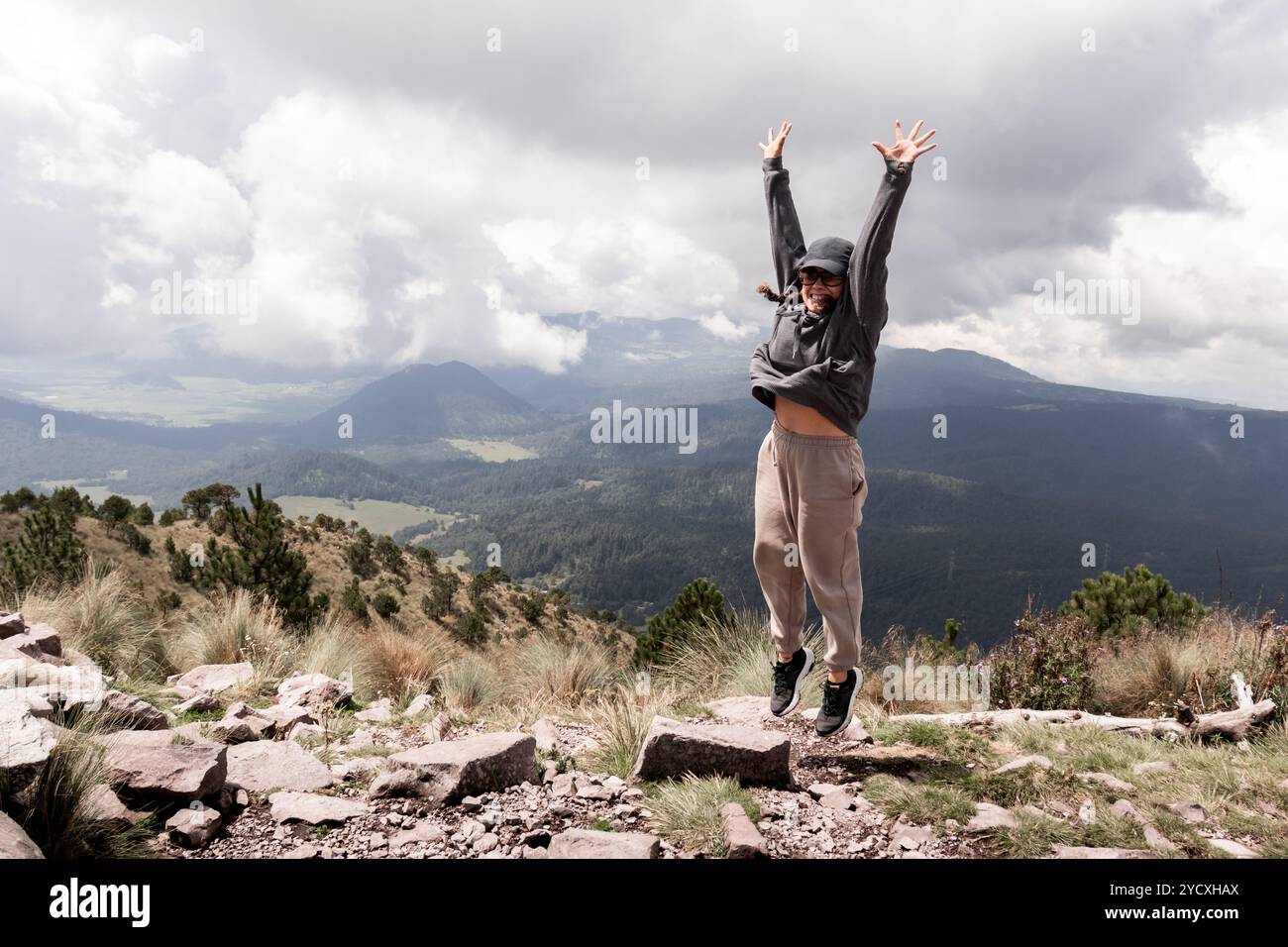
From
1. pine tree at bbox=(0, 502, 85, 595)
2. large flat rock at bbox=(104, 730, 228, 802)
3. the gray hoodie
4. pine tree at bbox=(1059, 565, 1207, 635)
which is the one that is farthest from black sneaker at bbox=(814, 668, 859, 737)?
pine tree at bbox=(0, 502, 85, 595)

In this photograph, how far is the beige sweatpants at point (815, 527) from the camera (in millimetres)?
4160

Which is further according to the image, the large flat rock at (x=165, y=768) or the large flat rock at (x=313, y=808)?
the large flat rock at (x=313, y=808)

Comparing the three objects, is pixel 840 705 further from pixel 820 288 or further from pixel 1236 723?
pixel 1236 723

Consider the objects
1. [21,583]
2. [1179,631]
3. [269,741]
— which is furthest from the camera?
[21,583]

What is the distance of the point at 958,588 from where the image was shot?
634 ft

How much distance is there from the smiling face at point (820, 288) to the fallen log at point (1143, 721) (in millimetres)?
3482

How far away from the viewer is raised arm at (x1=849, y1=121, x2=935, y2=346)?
3.77m

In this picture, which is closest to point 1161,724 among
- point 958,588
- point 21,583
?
point 21,583

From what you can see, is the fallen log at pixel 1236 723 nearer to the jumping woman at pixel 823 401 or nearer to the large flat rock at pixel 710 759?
the jumping woman at pixel 823 401

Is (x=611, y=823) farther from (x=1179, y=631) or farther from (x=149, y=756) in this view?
(x=1179, y=631)

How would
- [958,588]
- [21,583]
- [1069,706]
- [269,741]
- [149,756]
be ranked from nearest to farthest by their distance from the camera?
[149,756]
[269,741]
[1069,706]
[21,583]
[958,588]

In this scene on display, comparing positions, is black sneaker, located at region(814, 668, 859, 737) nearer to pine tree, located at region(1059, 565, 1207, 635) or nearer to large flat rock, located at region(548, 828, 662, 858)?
large flat rock, located at region(548, 828, 662, 858)

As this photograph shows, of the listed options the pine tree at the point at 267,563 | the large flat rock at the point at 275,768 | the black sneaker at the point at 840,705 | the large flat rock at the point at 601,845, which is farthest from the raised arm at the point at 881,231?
the pine tree at the point at 267,563

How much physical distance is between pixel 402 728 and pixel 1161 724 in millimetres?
6322
